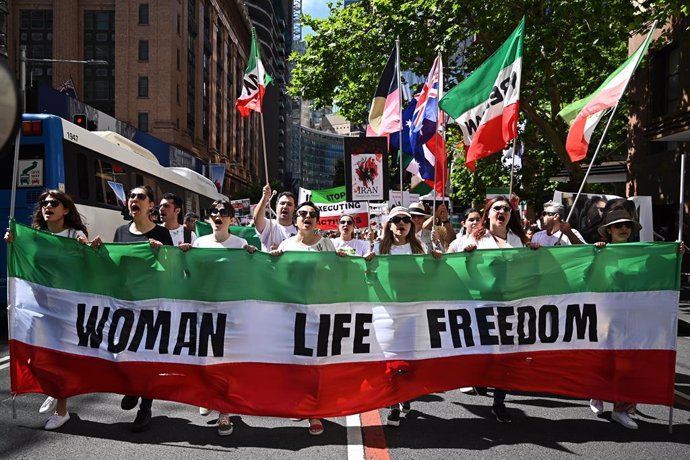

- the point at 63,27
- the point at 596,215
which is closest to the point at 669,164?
the point at 596,215

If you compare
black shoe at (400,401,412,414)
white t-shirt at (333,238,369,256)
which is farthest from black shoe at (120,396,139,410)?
white t-shirt at (333,238,369,256)

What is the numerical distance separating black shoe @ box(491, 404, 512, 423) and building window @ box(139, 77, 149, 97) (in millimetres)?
48441

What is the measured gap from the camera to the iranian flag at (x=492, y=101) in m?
6.48

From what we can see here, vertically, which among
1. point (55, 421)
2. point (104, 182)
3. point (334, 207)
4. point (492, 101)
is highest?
point (492, 101)

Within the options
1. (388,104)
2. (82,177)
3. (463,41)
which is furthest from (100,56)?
(388,104)

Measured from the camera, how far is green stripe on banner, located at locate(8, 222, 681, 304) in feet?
15.8

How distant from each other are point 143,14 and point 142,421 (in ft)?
165

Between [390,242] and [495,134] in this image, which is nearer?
[390,242]

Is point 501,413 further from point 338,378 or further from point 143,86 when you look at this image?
point 143,86

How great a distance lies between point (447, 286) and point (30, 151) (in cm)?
759

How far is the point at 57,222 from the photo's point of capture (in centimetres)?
510

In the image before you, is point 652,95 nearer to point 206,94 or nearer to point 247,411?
point 247,411

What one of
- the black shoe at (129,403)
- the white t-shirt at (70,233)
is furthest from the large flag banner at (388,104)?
the black shoe at (129,403)

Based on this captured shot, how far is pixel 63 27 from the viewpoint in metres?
49.5
